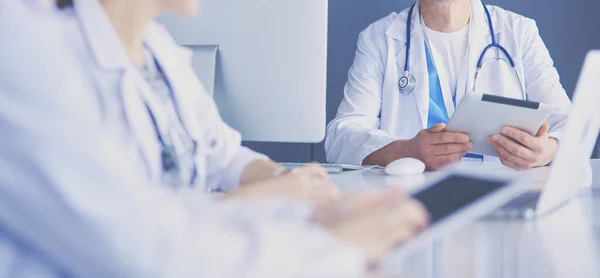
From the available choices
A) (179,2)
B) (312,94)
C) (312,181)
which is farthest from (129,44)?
(312,94)

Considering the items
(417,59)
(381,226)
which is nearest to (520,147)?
(417,59)

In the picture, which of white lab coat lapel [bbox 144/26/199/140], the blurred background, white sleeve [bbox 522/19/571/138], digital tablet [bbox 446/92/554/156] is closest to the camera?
white lab coat lapel [bbox 144/26/199/140]

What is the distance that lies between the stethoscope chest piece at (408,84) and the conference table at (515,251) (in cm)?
98

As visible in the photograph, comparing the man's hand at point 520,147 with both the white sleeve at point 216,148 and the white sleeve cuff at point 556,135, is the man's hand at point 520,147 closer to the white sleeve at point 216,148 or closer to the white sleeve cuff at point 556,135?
the white sleeve cuff at point 556,135

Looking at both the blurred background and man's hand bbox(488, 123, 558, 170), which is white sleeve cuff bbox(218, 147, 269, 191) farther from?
the blurred background

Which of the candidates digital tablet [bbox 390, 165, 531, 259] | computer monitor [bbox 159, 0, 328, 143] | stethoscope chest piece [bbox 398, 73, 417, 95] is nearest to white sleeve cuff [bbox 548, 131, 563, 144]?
stethoscope chest piece [bbox 398, 73, 417, 95]

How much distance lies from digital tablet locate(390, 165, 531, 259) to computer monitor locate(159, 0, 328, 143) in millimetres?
488

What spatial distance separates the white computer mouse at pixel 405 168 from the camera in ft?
4.97

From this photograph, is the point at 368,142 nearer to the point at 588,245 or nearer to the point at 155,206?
the point at 588,245

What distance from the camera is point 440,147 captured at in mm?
1589

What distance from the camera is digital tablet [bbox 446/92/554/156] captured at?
1.39 metres

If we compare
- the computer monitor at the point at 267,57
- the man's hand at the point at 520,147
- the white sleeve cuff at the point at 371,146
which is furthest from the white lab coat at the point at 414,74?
the computer monitor at the point at 267,57

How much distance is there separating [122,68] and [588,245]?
625 millimetres

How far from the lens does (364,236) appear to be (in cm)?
68
